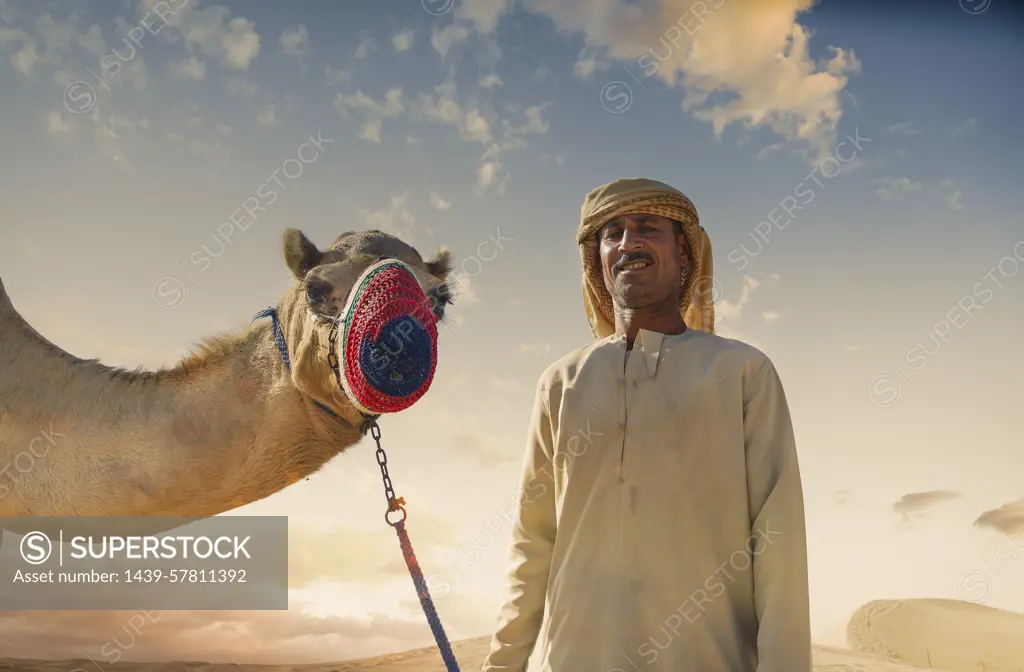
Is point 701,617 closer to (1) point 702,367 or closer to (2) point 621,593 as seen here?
(2) point 621,593

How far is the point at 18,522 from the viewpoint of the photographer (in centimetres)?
459

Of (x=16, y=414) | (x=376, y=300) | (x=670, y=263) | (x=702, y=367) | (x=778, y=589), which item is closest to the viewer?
(x=778, y=589)

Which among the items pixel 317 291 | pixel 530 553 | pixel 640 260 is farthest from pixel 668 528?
pixel 317 291

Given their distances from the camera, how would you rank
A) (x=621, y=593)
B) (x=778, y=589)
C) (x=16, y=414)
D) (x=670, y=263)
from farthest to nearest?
(x=16, y=414)
(x=670, y=263)
(x=621, y=593)
(x=778, y=589)

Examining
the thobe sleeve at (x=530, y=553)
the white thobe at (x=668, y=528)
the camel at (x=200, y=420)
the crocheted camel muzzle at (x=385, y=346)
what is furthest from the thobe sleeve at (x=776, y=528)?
the camel at (x=200, y=420)

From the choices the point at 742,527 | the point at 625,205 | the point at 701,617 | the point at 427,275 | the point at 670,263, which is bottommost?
the point at 701,617

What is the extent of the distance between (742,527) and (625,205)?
0.99 meters

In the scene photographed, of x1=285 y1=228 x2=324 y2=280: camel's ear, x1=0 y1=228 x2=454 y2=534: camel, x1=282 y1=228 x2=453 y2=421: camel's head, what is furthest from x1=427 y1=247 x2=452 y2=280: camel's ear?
x1=285 y1=228 x2=324 y2=280: camel's ear

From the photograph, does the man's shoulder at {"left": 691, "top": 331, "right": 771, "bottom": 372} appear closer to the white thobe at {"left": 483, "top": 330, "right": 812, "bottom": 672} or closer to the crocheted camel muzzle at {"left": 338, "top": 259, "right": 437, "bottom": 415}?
the white thobe at {"left": 483, "top": 330, "right": 812, "bottom": 672}

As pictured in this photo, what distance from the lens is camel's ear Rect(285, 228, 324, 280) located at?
15.1 ft

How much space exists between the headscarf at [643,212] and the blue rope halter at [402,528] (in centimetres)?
133

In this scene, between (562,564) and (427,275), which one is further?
(427,275)

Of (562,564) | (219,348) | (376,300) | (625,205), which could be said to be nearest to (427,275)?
(376,300)

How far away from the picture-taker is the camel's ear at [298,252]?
460 cm
